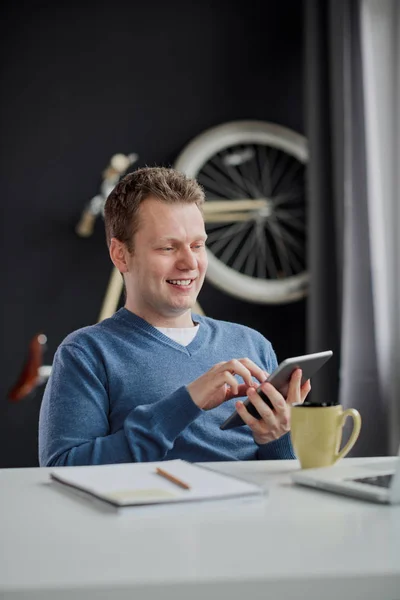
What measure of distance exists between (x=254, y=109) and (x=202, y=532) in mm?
3171

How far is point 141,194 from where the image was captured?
177cm

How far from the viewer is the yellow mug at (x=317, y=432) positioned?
1236 mm

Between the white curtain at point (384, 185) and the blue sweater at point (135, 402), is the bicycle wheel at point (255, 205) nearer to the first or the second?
the white curtain at point (384, 185)

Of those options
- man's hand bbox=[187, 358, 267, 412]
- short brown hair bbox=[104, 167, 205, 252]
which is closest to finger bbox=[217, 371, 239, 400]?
man's hand bbox=[187, 358, 267, 412]

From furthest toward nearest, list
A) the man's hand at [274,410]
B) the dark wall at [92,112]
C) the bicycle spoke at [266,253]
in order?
the bicycle spoke at [266,253], the dark wall at [92,112], the man's hand at [274,410]

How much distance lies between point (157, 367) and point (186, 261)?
9.1 inches

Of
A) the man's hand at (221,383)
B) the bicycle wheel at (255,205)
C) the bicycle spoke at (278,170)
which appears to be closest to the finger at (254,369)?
the man's hand at (221,383)

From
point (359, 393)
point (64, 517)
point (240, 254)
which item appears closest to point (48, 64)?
point (240, 254)

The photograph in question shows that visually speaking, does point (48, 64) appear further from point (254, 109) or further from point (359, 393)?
point (359, 393)

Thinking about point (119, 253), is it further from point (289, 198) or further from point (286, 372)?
point (289, 198)

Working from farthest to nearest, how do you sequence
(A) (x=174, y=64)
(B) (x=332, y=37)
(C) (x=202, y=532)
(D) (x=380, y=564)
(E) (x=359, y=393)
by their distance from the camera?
(A) (x=174, y=64) < (B) (x=332, y=37) < (E) (x=359, y=393) < (C) (x=202, y=532) < (D) (x=380, y=564)

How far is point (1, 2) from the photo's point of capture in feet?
12.0

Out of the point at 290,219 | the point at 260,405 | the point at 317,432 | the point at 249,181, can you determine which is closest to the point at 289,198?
the point at 290,219

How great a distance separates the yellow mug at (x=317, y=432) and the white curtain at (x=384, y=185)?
1.75 metres
